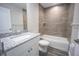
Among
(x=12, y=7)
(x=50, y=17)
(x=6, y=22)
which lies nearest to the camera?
(x=6, y=22)

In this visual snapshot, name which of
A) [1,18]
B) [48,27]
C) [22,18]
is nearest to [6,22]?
[1,18]

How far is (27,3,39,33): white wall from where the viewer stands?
5.79 ft

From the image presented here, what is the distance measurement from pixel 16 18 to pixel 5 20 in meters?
0.31

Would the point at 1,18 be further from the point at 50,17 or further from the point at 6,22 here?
the point at 50,17

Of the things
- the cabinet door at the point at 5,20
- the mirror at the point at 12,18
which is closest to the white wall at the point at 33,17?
the mirror at the point at 12,18

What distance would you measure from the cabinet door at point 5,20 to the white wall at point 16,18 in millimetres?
79

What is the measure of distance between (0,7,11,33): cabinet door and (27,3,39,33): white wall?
2.09ft

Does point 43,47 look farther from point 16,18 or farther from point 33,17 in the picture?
point 16,18

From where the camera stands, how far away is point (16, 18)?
141 cm

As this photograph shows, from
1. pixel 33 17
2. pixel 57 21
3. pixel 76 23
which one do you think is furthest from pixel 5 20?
pixel 57 21

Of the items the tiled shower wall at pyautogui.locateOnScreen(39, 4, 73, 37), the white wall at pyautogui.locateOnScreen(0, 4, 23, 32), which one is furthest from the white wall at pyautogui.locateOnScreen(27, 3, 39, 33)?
the tiled shower wall at pyautogui.locateOnScreen(39, 4, 73, 37)

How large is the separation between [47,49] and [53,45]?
269 mm

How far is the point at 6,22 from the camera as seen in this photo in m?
1.17

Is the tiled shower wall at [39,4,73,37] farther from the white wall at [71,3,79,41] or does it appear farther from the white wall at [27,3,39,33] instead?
the white wall at [71,3,79,41]
